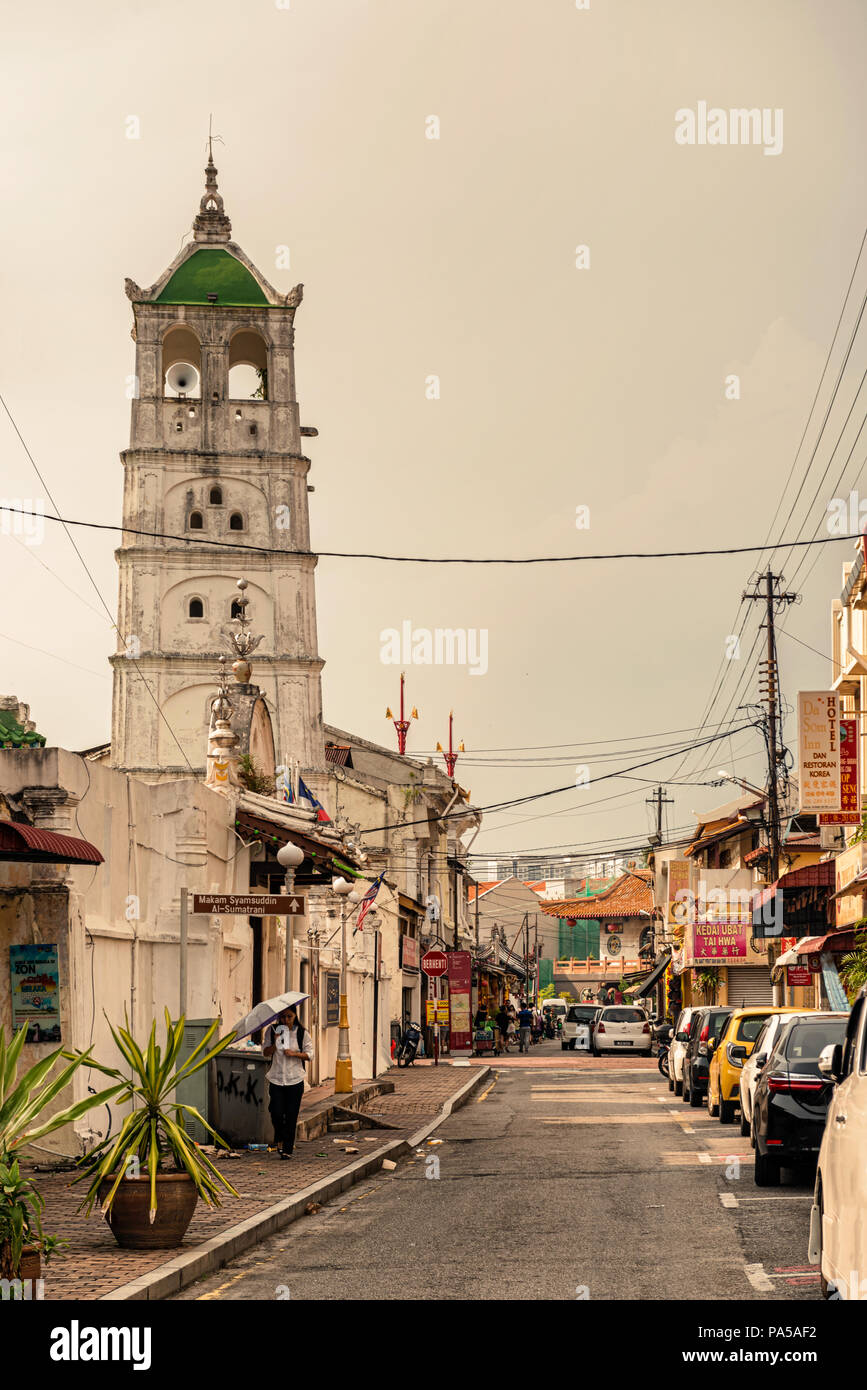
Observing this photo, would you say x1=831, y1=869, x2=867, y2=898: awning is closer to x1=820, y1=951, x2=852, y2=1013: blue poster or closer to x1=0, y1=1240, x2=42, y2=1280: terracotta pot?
x1=820, y1=951, x2=852, y2=1013: blue poster

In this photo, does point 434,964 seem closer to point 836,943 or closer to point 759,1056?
point 836,943

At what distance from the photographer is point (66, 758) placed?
17.6 meters

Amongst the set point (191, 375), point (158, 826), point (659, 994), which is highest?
point (191, 375)

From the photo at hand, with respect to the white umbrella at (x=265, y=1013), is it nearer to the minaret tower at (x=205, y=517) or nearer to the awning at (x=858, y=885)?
the awning at (x=858, y=885)

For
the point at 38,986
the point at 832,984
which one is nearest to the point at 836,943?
the point at 832,984

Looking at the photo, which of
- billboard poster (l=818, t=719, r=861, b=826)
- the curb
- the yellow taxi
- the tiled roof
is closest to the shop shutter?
billboard poster (l=818, t=719, r=861, b=826)

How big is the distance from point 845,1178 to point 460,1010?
1873 inches

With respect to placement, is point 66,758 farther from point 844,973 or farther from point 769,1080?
point 844,973

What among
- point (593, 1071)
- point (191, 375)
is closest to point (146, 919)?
point (593, 1071)

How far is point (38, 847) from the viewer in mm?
13617

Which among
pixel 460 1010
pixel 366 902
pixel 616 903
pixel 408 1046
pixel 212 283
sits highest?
pixel 212 283

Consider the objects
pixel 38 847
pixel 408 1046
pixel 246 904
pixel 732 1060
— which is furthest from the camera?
pixel 408 1046

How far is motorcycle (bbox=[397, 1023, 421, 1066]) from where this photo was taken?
45656mm
